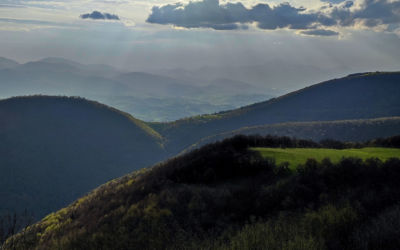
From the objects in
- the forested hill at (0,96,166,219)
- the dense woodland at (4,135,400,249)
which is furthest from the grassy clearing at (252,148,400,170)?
the forested hill at (0,96,166,219)

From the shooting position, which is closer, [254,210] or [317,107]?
[254,210]

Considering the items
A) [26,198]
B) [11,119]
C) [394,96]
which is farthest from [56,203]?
[394,96]

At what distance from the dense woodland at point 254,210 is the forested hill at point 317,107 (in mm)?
72421

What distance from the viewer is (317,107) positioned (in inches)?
3588

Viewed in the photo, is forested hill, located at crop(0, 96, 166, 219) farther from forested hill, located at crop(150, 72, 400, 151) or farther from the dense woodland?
the dense woodland

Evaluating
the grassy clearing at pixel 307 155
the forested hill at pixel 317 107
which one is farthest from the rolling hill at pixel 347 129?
the forested hill at pixel 317 107

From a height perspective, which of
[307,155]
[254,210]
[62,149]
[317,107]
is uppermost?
[307,155]

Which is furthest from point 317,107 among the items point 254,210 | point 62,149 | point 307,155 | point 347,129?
point 254,210

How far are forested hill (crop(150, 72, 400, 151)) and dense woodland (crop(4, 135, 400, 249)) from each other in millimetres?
72421

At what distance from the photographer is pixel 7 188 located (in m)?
54.0

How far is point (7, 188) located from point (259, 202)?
58.7m

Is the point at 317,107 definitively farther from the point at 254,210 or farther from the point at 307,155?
the point at 254,210

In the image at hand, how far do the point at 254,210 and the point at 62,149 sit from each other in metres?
71.7

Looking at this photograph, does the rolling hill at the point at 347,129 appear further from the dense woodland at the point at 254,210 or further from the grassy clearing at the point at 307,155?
the dense woodland at the point at 254,210
